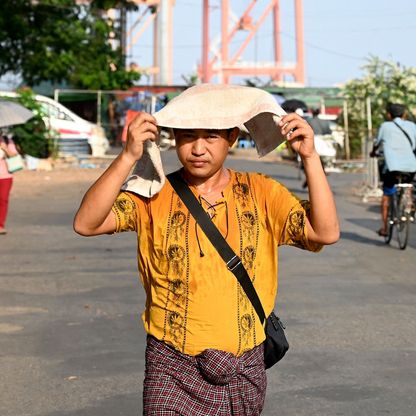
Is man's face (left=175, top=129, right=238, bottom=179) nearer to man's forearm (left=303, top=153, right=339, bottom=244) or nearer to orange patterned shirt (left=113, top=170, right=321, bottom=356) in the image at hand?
orange patterned shirt (left=113, top=170, right=321, bottom=356)

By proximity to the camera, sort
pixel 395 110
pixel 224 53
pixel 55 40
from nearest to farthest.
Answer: pixel 395 110, pixel 55 40, pixel 224 53

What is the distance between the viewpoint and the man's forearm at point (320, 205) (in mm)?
4340

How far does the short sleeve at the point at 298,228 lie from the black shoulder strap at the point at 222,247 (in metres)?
0.23

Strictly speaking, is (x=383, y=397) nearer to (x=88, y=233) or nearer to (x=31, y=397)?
(x=31, y=397)

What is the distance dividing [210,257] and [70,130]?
32920 millimetres

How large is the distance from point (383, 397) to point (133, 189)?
319cm

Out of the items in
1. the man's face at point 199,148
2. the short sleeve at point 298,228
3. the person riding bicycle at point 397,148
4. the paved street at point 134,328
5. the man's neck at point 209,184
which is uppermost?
the person riding bicycle at point 397,148

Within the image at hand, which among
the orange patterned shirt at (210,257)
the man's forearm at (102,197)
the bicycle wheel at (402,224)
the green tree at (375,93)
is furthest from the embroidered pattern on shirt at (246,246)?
the green tree at (375,93)

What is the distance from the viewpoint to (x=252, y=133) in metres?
4.71

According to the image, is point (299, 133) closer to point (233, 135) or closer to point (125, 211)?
point (233, 135)

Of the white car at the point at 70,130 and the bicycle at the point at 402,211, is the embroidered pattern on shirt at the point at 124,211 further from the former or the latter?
the white car at the point at 70,130

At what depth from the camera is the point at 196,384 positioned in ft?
14.5

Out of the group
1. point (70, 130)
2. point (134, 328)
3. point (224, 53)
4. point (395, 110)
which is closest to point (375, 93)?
point (70, 130)

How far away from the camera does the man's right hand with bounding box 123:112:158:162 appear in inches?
167
